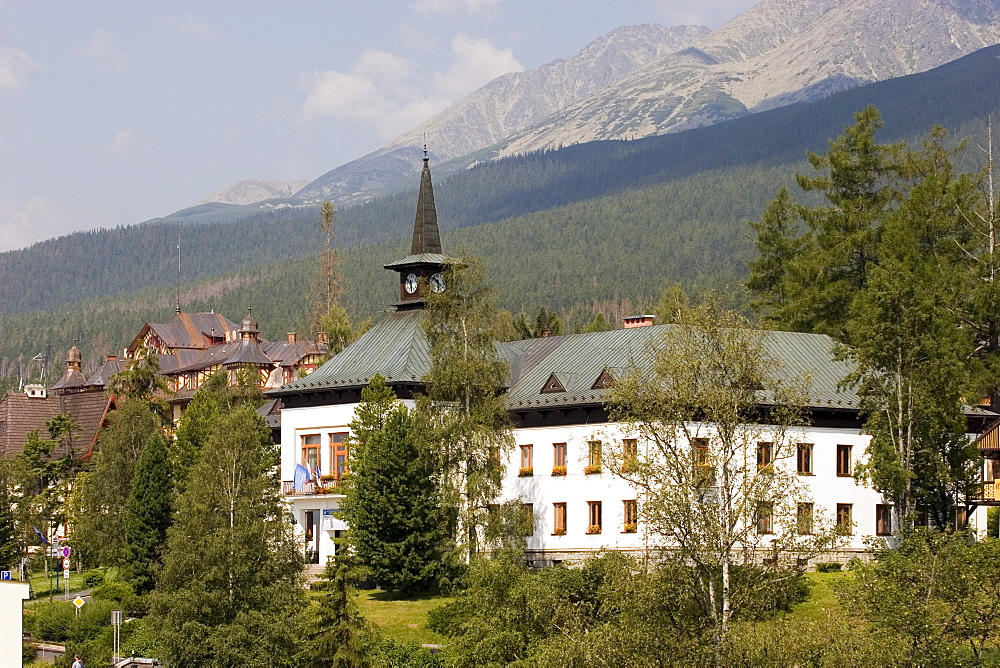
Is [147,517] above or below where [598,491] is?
below

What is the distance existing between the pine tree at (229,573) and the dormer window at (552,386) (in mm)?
13279

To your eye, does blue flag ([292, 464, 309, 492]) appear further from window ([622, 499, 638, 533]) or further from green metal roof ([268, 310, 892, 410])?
window ([622, 499, 638, 533])

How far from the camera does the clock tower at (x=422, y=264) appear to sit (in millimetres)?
77688

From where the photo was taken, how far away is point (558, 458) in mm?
67812

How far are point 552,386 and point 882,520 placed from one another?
14.7 m

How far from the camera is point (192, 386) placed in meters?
156

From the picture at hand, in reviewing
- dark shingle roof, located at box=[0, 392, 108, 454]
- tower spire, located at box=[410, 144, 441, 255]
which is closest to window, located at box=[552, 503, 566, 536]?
tower spire, located at box=[410, 144, 441, 255]

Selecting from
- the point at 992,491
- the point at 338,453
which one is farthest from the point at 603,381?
the point at 992,491

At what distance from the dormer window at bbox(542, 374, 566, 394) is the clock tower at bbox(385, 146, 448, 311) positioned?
30.9 ft

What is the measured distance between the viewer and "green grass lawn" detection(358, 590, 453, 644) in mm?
56000

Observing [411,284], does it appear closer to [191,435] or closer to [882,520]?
[191,435]

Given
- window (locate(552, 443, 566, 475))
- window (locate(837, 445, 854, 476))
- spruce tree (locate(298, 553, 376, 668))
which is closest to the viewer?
spruce tree (locate(298, 553, 376, 668))

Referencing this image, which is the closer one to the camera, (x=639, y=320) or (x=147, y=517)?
(x=147, y=517)

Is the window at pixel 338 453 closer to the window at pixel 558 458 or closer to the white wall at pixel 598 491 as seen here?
the white wall at pixel 598 491
